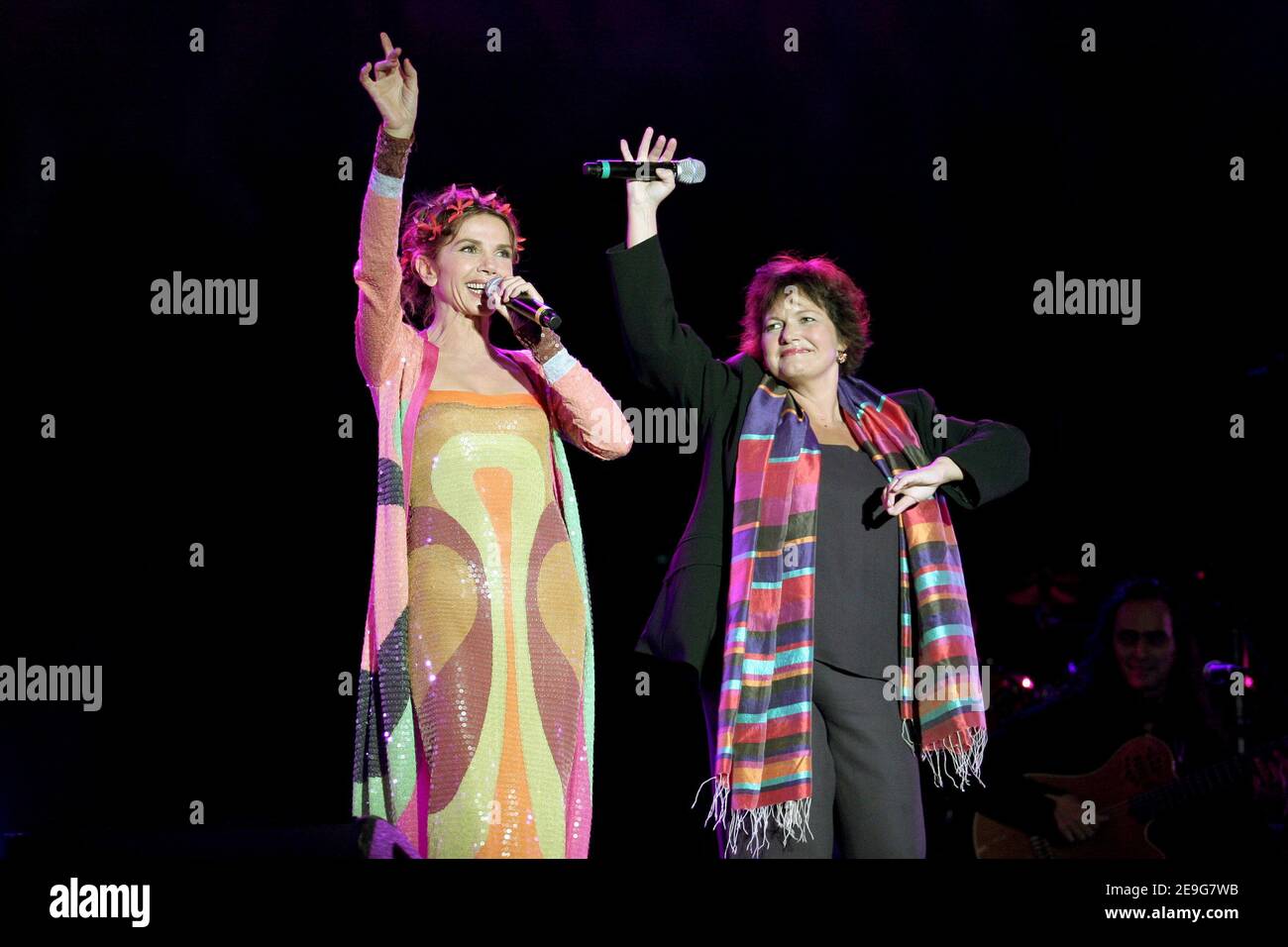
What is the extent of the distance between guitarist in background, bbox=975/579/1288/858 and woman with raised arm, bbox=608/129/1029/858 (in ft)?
3.83

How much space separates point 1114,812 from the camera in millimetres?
4301

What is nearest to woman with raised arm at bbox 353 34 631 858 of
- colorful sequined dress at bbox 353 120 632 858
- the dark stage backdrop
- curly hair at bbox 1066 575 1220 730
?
colorful sequined dress at bbox 353 120 632 858

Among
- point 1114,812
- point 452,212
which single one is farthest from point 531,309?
point 1114,812

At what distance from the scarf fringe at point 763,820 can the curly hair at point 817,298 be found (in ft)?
3.20

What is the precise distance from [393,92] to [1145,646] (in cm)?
258

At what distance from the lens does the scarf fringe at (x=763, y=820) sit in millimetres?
3006

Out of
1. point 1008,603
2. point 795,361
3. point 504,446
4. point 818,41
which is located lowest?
point 1008,603

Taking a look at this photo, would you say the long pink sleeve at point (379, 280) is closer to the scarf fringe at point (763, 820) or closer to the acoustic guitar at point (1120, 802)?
the scarf fringe at point (763, 820)

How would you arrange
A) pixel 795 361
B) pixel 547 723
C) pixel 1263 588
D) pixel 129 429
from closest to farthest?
pixel 547 723
pixel 795 361
pixel 129 429
pixel 1263 588

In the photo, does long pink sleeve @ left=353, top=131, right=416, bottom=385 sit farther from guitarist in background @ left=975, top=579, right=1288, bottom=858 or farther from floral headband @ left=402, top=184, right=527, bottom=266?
guitarist in background @ left=975, top=579, right=1288, bottom=858

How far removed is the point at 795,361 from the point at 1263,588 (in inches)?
80.0
